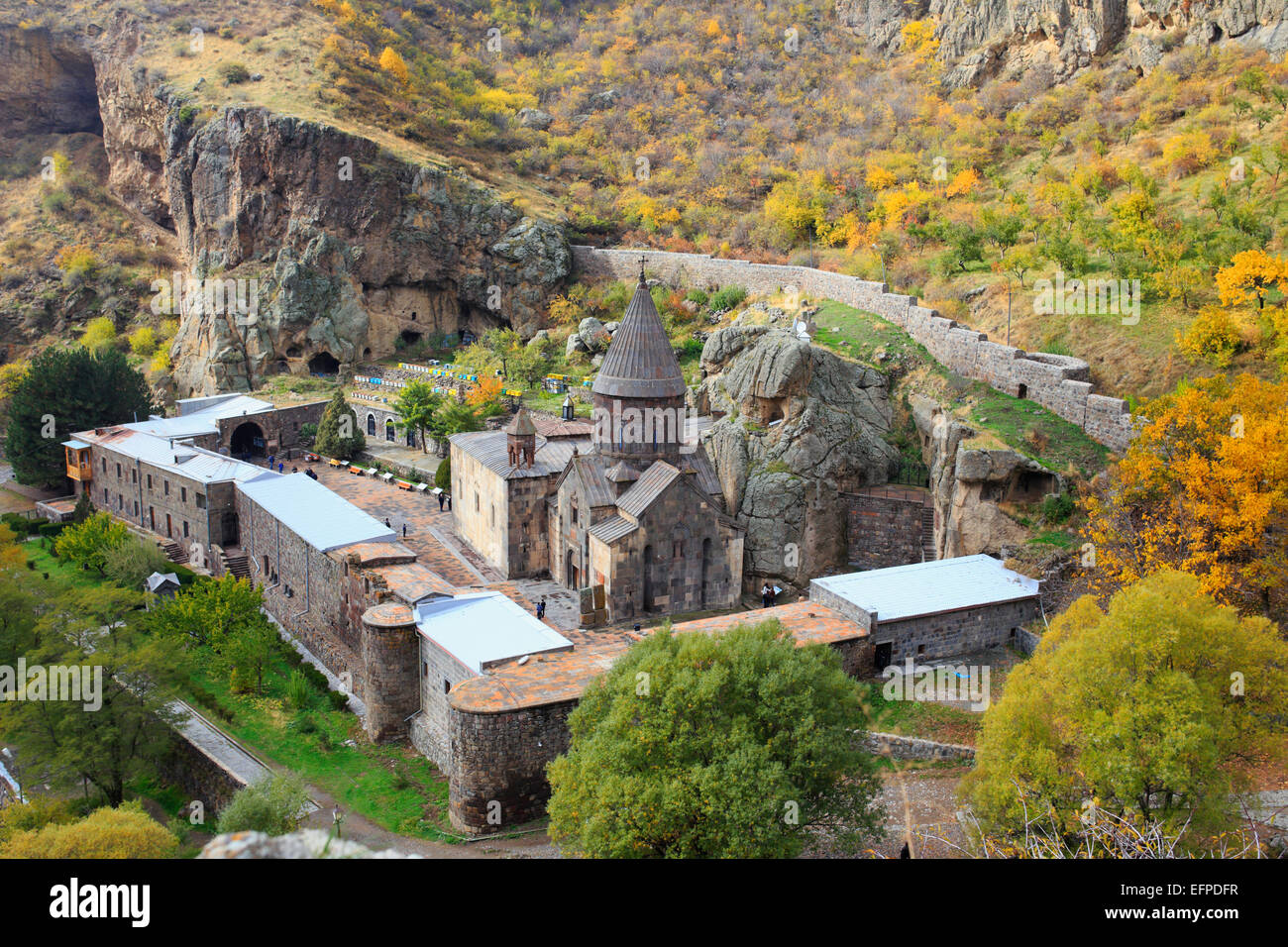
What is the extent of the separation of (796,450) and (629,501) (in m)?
A: 6.82

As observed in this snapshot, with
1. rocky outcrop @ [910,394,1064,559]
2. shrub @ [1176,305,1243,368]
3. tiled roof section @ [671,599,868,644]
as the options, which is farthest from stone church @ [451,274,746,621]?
shrub @ [1176,305,1243,368]

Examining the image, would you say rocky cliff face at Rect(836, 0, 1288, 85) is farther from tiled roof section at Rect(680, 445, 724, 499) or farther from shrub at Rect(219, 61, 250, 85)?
shrub at Rect(219, 61, 250, 85)

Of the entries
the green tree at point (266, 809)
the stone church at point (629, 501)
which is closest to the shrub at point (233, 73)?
the stone church at point (629, 501)

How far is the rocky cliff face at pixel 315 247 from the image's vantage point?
185ft

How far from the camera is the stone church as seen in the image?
29000 mm

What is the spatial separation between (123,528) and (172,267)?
3627 centimetres

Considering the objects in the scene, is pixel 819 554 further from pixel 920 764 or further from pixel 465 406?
pixel 465 406

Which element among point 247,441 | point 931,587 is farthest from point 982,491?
point 247,441

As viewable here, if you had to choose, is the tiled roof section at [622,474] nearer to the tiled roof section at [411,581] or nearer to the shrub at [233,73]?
the tiled roof section at [411,581]

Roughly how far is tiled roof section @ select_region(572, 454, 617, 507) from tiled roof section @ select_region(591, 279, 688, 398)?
2.10m

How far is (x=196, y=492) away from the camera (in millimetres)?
39062

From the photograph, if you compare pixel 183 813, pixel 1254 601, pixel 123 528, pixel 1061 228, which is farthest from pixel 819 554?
pixel 123 528

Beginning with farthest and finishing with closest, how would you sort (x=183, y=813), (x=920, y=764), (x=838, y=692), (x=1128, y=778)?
(x=183, y=813)
(x=920, y=764)
(x=838, y=692)
(x=1128, y=778)

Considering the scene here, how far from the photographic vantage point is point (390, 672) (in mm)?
26078
